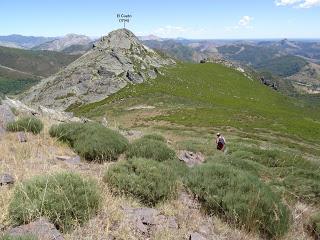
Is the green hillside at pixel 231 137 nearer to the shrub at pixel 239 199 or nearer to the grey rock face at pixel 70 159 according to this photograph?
the shrub at pixel 239 199

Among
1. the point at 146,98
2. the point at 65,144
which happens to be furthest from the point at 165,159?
the point at 146,98

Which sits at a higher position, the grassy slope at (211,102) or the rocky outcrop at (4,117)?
the rocky outcrop at (4,117)

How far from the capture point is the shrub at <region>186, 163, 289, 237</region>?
306 inches

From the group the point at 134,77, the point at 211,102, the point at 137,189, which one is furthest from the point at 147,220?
the point at 134,77

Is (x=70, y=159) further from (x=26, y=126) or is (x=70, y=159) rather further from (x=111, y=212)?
(x=111, y=212)

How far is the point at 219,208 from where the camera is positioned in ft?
27.4

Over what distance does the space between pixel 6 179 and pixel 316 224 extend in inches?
259

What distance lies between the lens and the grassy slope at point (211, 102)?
186 ft

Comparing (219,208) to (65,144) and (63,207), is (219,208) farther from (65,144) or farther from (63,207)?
(65,144)

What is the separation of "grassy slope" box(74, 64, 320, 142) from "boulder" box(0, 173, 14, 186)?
44.9 metres

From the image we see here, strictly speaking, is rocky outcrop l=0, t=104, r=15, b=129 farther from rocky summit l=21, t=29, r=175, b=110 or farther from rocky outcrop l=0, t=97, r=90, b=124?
rocky summit l=21, t=29, r=175, b=110

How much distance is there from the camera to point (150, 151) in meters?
12.4

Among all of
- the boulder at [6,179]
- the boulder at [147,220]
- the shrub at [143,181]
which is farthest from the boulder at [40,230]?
the shrub at [143,181]

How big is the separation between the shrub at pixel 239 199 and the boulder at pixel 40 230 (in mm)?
3145
